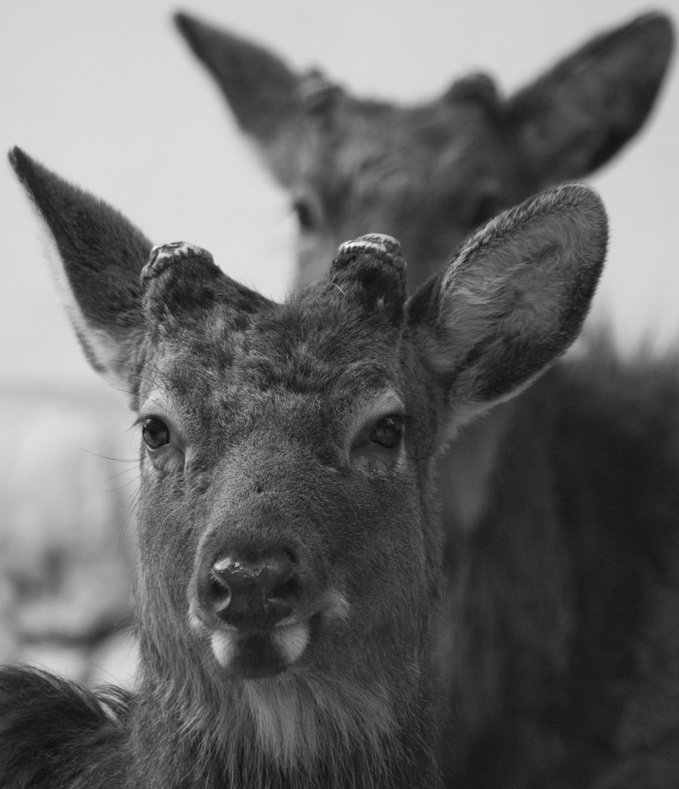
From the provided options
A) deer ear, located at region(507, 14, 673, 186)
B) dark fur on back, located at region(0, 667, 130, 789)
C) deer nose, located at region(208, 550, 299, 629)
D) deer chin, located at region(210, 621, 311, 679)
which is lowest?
dark fur on back, located at region(0, 667, 130, 789)

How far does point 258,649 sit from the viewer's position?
365 cm

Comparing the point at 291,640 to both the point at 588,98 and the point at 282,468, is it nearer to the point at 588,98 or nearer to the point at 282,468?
the point at 282,468

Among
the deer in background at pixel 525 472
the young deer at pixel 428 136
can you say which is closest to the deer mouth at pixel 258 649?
the deer in background at pixel 525 472

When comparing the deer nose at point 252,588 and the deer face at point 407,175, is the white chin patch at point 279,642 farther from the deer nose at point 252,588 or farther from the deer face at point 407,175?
the deer face at point 407,175

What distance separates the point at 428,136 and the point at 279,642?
4755mm

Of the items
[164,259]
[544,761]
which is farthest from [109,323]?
[544,761]

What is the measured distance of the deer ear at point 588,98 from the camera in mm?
8250

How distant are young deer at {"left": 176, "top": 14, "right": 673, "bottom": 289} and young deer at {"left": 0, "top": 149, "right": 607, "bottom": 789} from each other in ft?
7.60

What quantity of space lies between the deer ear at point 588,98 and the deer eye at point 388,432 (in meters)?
4.30

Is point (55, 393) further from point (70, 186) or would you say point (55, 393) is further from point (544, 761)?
point (70, 186)

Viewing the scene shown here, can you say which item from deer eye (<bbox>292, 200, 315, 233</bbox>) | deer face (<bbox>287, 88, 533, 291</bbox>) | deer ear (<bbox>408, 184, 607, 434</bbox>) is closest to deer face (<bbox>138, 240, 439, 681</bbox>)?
deer ear (<bbox>408, 184, 607, 434</bbox>)

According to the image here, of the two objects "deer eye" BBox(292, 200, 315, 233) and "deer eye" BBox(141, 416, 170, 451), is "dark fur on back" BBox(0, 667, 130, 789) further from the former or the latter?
"deer eye" BBox(292, 200, 315, 233)

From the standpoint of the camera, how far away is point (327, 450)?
4066 mm

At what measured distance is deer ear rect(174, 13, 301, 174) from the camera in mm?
8898
